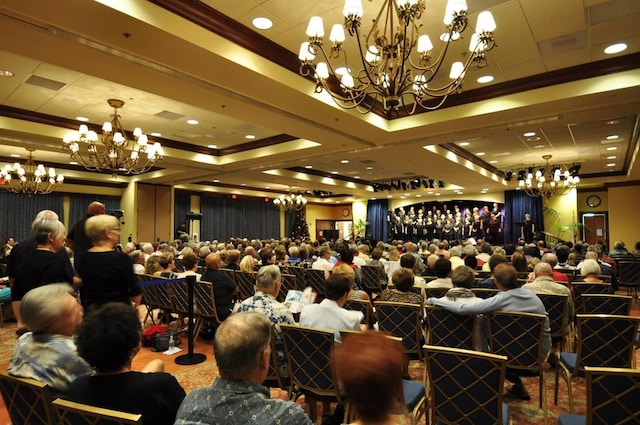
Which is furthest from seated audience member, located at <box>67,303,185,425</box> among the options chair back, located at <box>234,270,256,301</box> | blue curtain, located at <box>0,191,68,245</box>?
blue curtain, located at <box>0,191,68,245</box>

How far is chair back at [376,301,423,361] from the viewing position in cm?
328

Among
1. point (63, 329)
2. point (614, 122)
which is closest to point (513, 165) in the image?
point (614, 122)

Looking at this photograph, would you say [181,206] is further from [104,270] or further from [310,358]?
[310,358]

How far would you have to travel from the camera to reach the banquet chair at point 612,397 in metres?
1.71

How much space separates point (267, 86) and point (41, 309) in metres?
3.78

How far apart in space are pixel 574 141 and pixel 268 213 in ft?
45.9

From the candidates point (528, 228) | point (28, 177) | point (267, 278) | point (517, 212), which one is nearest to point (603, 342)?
point (267, 278)

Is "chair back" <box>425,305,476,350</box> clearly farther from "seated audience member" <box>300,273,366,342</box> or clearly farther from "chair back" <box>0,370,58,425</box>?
"chair back" <box>0,370,58,425</box>

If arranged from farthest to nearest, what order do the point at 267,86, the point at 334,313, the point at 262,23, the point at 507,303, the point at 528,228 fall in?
the point at 528,228
the point at 267,86
the point at 262,23
the point at 507,303
the point at 334,313

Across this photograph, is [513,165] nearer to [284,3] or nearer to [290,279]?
[290,279]

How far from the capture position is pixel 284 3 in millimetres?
3832

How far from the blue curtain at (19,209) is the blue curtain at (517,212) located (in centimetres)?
1816

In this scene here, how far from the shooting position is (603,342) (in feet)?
9.20

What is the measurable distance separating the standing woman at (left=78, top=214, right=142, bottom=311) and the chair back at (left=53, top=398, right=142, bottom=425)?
1295 mm
